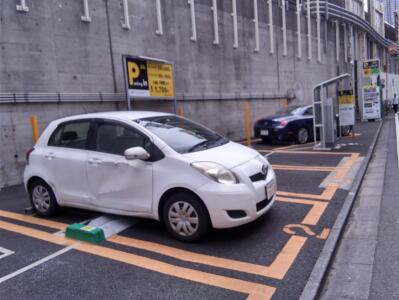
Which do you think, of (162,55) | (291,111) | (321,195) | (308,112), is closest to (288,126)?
(291,111)

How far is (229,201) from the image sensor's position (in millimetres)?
4023

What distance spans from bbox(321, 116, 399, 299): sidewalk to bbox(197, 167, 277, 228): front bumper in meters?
1.04

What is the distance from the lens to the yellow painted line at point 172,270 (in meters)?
3.20

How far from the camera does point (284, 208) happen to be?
5.43m

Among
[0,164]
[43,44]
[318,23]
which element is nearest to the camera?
[0,164]

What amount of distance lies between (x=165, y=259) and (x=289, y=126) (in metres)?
9.52

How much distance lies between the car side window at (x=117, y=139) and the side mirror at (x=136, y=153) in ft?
0.68

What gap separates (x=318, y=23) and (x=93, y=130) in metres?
20.7

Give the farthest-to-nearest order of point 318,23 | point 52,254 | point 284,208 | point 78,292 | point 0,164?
point 318,23
point 0,164
point 284,208
point 52,254
point 78,292

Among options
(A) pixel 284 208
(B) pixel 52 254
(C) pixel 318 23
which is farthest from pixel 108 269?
(C) pixel 318 23

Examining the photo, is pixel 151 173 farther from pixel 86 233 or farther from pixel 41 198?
pixel 41 198

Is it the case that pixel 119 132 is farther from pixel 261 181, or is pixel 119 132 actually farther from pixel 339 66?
pixel 339 66

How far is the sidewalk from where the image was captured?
3230 mm

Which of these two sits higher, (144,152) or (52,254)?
(144,152)
